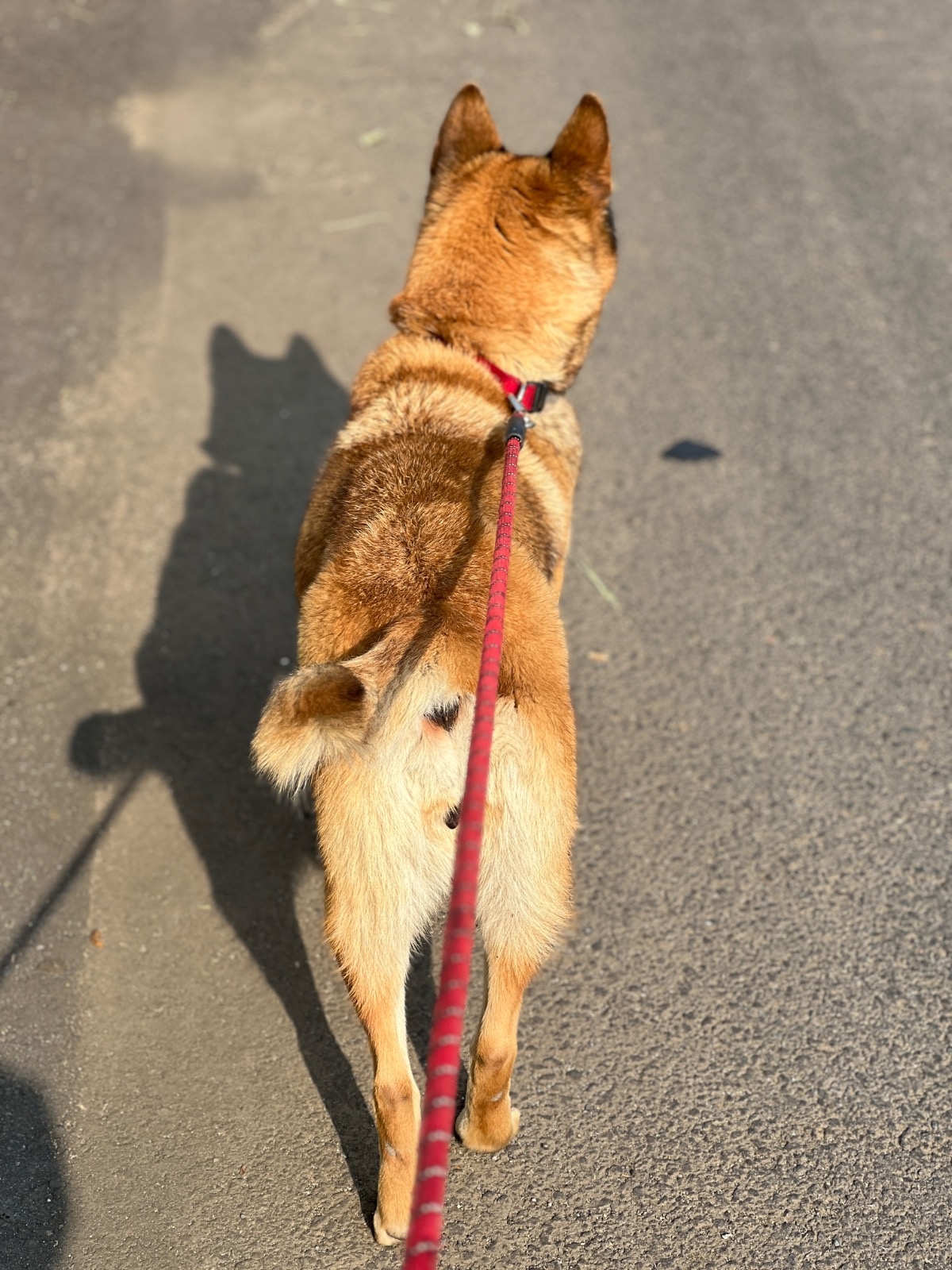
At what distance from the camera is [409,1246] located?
4.48 ft

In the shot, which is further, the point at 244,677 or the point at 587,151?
the point at 244,677

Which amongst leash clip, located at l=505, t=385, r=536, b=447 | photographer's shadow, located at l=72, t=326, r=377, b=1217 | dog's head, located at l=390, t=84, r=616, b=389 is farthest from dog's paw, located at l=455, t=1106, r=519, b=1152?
dog's head, located at l=390, t=84, r=616, b=389

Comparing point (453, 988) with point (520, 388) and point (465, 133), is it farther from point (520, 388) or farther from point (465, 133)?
point (465, 133)

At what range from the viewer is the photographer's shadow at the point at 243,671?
122 inches

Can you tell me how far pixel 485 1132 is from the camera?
8.51 ft

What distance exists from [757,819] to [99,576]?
8.79 ft

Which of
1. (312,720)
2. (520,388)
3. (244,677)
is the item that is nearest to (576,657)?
(520,388)

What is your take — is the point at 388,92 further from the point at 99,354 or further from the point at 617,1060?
the point at 617,1060

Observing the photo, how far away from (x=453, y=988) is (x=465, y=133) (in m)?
3.08

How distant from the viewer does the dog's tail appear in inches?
81.4

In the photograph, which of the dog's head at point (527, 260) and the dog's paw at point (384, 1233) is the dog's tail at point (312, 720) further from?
the dog's head at point (527, 260)

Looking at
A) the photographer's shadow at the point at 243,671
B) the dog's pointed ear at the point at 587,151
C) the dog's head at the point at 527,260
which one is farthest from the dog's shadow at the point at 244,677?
the dog's pointed ear at the point at 587,151

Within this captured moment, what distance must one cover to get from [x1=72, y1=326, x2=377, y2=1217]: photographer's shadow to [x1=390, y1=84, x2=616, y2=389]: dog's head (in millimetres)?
1310

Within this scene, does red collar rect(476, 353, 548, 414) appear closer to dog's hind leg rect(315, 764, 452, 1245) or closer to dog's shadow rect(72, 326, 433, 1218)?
dog's shadow rect(72, 326, 433, 1218)
